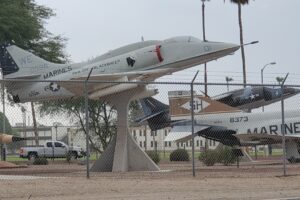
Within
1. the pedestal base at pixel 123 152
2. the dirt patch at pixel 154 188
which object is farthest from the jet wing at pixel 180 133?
the dirt patch at pixel 154 188

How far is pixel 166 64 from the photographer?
2645 centimetres

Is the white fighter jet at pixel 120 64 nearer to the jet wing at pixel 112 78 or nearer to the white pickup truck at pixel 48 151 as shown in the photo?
the jet wing at pixel 112 78

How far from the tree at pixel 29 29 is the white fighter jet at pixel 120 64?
6442 mm

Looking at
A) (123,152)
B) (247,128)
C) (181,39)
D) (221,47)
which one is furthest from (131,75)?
(247,128)

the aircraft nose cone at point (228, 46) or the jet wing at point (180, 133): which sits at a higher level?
the aircraft nose cone at point (228, 46)

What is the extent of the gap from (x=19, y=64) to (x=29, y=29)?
999 cm

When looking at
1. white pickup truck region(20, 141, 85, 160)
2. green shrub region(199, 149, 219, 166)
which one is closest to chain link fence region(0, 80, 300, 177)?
green shrub region(199, 149, 219, 166)

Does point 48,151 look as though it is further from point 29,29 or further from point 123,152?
point 123,152

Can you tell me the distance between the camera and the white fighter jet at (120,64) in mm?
25578

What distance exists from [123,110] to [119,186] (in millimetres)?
7798

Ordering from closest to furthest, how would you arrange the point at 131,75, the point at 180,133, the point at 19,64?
the point at 131,75
the point at 19,64
the point at 180,133

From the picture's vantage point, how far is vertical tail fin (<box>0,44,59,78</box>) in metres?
27.0

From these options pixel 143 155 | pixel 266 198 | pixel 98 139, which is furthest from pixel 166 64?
pixel 98 139

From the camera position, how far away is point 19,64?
89.0 ft
